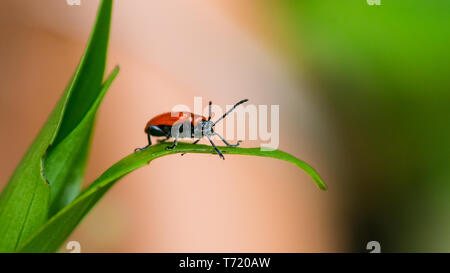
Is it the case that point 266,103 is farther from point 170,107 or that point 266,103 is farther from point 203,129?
point 203,129

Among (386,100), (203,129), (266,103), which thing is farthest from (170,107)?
(386,100)

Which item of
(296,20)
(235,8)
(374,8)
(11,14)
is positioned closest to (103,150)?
(11,14)

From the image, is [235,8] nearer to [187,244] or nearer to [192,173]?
[192,173]

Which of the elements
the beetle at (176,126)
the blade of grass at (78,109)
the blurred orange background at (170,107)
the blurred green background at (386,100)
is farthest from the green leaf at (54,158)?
the blurred green background at (386,100)

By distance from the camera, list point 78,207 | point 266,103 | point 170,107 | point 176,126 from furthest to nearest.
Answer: point 266,103 < point 170,107 < point 176,126 < point 78,207

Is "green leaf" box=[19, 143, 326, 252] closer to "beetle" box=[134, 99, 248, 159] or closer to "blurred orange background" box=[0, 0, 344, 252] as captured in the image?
"beetle" box=[134, 99, 248, 159]

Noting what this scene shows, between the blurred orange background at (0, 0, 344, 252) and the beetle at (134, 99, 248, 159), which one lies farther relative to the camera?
the blurred orange background at (0, 0, 344, 252)

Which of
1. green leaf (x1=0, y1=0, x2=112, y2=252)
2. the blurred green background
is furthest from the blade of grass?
the blurred green background
